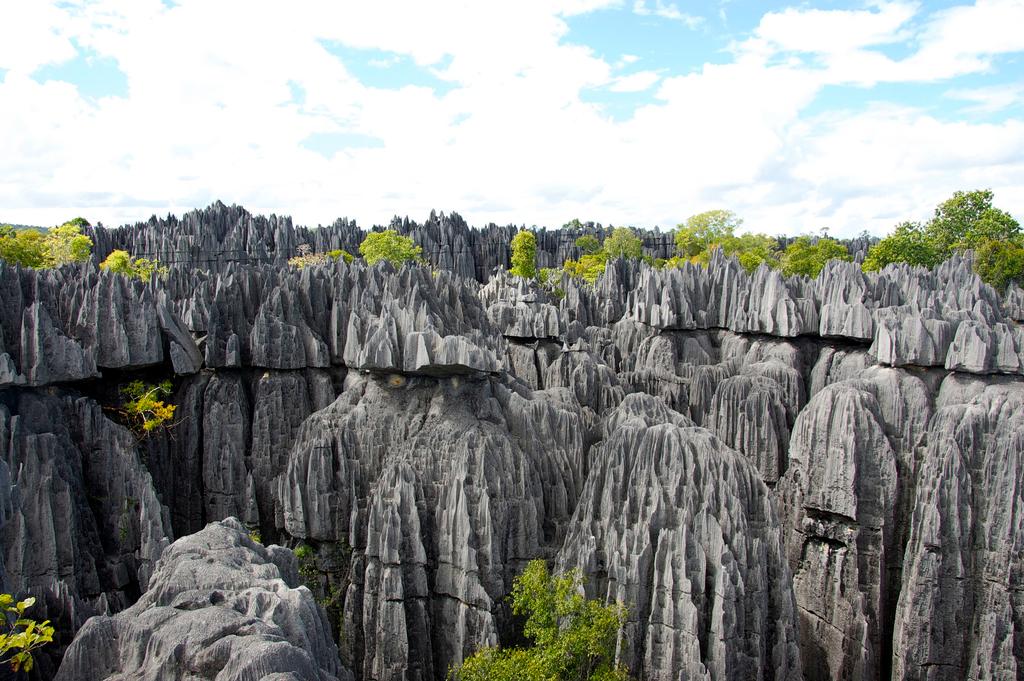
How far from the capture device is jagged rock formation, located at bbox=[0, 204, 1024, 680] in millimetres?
16516

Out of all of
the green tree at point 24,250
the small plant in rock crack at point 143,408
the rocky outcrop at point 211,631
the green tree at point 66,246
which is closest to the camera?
the rocky outcrop at point 211,631

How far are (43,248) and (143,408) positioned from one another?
35540 millimetres

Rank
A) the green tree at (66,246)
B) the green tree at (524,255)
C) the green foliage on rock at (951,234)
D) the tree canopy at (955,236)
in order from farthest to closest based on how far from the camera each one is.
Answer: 1. the green tree at (524,255)
2. the green foliage on rock at (951,234)
3. the tree canopy at (955,236)
4. the green tree at (66,246)

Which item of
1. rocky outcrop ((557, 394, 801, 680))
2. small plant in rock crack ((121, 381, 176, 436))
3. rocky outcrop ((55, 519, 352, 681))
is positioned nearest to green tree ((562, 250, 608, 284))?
small plant in rock crack ((121, 381, 176, 436))

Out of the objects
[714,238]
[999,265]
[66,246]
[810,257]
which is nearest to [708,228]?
[714,238]

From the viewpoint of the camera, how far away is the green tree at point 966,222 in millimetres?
64062

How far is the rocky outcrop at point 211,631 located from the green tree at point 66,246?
4344 cm

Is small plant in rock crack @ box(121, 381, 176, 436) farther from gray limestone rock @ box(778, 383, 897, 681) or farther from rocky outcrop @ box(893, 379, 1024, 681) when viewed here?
rocky outcrop @ box(893, 379, 1024, 681)

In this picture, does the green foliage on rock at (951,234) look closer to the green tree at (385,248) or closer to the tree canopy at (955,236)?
the tree canopy at (955,236)

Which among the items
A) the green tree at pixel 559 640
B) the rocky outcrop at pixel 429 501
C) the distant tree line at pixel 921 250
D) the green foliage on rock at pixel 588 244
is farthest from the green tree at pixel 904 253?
the green tree at pixel 559 640

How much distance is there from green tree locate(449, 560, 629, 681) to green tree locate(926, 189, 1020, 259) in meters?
60.0

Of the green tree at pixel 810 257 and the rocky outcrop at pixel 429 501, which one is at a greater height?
the green tree at pixel 810 257

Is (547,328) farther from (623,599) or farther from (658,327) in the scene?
(623,599)

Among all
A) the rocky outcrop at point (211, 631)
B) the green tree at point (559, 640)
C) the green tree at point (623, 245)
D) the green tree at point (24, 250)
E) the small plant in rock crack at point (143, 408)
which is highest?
the green tree at point (623, 245)
